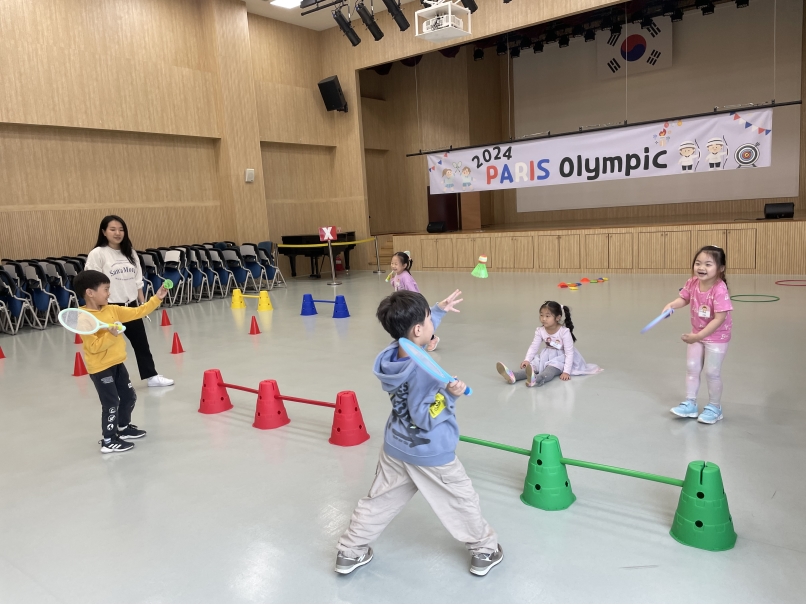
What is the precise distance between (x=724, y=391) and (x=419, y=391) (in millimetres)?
2937

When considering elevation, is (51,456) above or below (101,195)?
below

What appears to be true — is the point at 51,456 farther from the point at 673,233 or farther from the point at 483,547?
the point at 673,233

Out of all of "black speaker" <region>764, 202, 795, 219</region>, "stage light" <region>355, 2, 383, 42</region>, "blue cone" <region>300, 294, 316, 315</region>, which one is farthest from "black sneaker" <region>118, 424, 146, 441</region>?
"black speaker" <region>764, 202, 795, 219</region>

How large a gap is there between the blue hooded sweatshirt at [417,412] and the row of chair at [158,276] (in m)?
6.85

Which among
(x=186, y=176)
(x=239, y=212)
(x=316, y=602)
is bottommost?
(x=316, y=602)

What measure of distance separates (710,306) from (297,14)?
11949mm

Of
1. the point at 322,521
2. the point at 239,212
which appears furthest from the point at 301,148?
the point at 322,521

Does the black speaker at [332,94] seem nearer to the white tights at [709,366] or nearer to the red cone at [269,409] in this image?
the red cone at [269,409]

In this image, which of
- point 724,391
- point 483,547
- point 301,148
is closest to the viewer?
point 483,547

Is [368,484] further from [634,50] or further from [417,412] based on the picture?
[634,50]

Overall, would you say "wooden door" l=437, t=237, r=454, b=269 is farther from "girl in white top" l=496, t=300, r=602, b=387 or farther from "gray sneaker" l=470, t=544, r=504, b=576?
"gray sneaker" l=470, t=544, r=504, b=576

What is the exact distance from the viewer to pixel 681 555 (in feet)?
7.00

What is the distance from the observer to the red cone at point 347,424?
11.0 ft

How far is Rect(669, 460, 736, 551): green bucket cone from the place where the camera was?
84.6 inches
